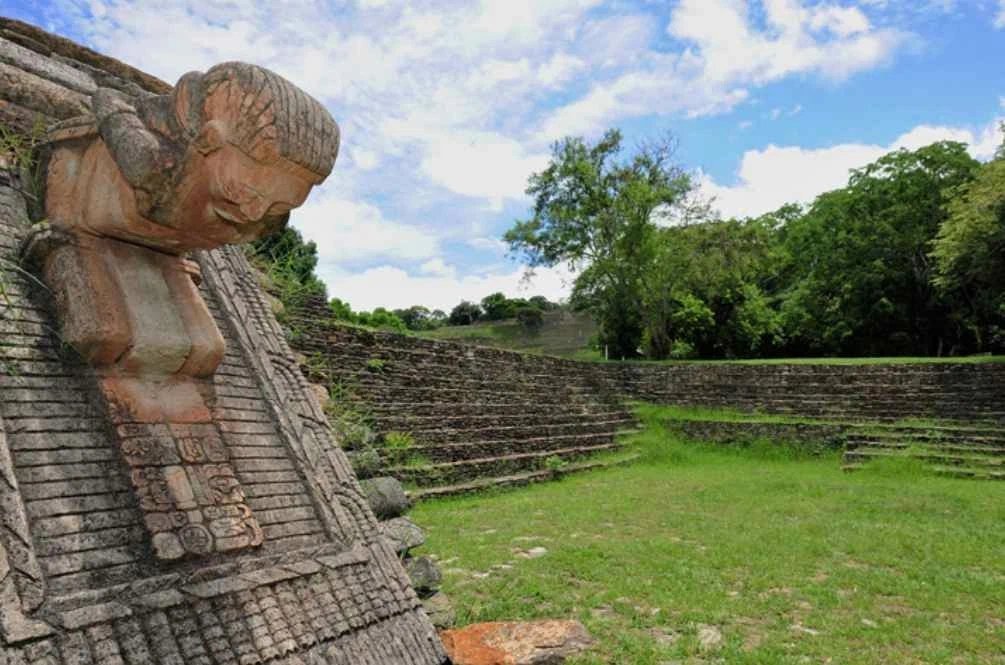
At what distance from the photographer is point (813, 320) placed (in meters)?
24.4

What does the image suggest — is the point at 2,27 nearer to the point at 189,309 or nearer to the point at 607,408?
the point at 189,309

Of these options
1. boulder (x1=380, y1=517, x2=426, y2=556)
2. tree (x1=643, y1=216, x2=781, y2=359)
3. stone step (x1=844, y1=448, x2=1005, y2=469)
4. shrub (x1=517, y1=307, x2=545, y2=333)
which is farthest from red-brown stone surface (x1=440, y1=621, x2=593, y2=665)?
shrub (x1=517, y1=307, x2=545, y2=333)

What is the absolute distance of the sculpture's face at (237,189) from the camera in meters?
1.60

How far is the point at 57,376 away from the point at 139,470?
1.14ft

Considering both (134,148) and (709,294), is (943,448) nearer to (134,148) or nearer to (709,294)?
(709,294)

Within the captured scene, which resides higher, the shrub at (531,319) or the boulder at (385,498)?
the shrub at (531,319)

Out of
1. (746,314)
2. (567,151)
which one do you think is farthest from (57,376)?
(746,314)

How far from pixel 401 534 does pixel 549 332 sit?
2837cm

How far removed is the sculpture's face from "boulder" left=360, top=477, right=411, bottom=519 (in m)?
1.68

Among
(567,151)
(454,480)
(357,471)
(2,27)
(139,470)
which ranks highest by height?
(567,151)

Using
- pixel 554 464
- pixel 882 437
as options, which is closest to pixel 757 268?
pixel 882 437

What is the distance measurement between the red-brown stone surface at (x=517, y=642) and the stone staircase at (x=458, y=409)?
2.72m

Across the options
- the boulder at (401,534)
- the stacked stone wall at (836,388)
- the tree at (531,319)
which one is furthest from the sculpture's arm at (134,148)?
the tree at (531,319)

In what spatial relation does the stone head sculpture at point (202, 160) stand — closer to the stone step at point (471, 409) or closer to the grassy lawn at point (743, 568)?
the grassy lawn at point (743, 568)
